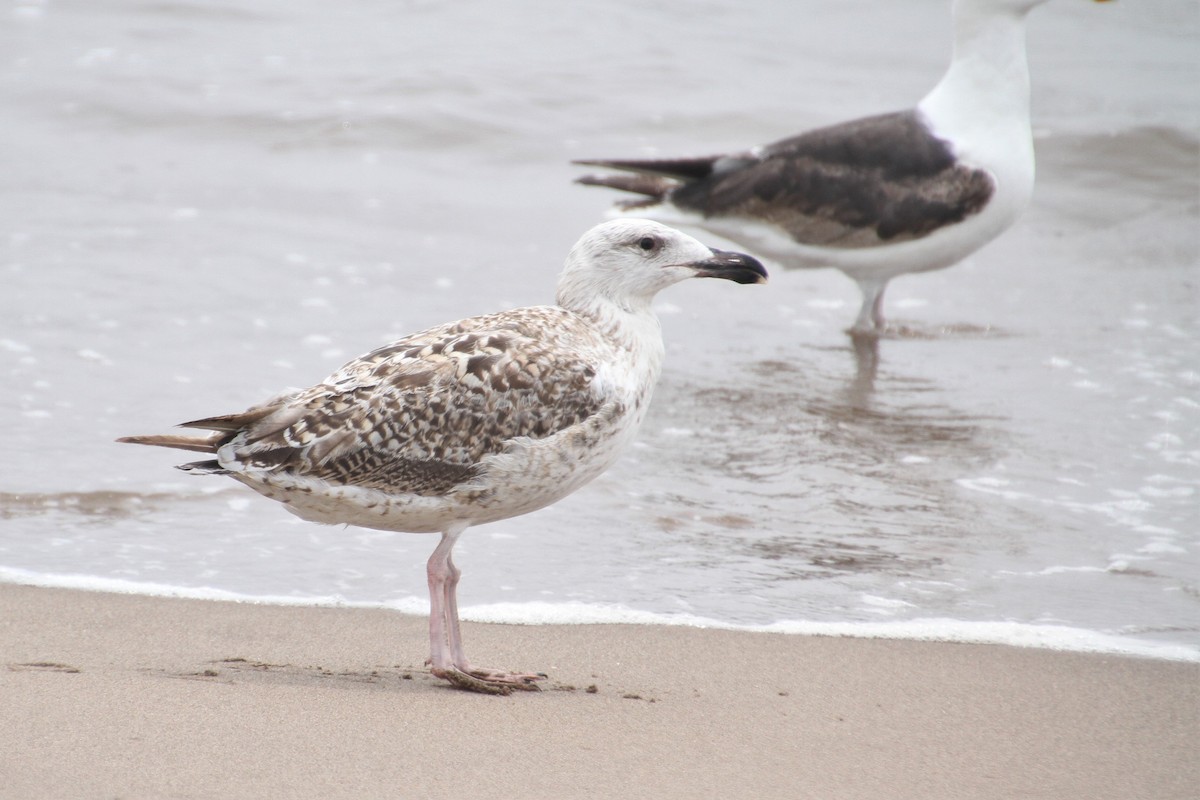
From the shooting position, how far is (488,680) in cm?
411

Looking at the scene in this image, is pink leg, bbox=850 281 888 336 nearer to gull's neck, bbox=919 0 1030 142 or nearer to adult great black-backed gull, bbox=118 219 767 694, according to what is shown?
gull's neck, bbox=919 0 1030 142

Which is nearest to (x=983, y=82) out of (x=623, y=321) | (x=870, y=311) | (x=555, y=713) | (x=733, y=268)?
(x=870, y=311)

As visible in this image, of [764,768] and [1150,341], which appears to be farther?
[1150,341]

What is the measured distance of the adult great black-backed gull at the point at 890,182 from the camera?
29.0ft

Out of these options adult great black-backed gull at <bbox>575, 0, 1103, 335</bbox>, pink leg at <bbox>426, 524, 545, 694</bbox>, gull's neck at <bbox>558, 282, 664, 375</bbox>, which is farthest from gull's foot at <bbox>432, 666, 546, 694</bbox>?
adult great black-backed gull at <bbox>575, 0, 1103, 335</bbox>

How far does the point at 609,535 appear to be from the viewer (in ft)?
18.7

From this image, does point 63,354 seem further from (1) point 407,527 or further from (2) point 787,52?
(2) point 787,52

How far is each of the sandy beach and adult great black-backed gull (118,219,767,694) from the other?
0.32 m

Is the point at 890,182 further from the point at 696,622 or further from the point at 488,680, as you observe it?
the point at 488,680

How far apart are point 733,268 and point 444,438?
1114 millimetres

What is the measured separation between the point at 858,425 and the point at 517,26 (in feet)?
35.1

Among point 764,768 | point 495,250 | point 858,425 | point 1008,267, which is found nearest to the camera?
point 764,768

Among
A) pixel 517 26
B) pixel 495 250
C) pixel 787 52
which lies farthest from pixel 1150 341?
→ pixel 517 26

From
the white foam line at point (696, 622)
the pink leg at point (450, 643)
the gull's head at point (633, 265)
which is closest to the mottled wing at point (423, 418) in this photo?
the pink leg at point (450, 643)
